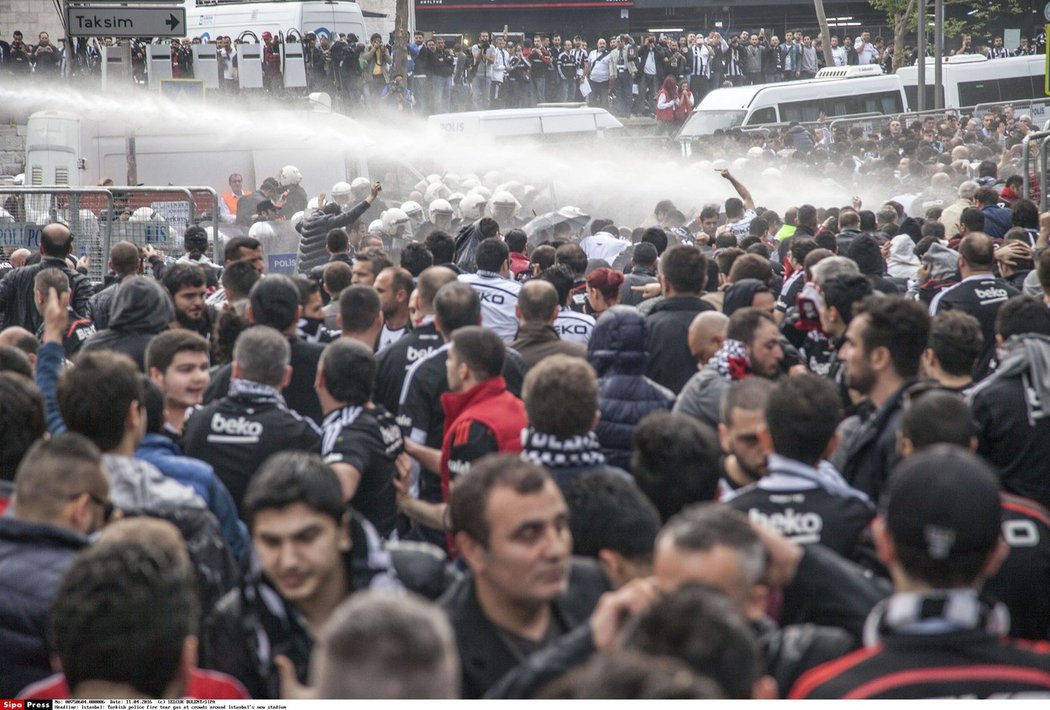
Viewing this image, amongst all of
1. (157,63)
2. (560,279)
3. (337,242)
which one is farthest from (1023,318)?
(157,63)

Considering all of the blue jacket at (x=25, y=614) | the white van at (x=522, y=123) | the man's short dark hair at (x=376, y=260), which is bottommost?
the blue jacket at (x=25, y=614)

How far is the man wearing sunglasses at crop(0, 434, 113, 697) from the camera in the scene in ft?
10.8

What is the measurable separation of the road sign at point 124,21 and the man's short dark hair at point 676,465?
941 cm

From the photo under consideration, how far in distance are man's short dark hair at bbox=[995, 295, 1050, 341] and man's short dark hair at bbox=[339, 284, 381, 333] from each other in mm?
2902

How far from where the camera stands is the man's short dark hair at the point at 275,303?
6305 mm

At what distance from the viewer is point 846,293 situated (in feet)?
21.4

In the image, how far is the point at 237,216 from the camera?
16.1m

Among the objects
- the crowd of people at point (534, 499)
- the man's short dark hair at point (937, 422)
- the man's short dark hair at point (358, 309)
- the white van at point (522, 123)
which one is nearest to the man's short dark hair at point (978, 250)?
the crowd of people at point (534, 499)

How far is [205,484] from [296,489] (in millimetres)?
885

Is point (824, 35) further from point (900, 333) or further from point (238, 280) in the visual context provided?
point (900, 333)

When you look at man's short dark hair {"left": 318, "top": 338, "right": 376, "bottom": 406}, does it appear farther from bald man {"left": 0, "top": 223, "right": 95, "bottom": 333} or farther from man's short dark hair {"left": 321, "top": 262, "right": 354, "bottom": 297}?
bald man {"left": 0, "top": 223, "right": 95, "bottom": 333}

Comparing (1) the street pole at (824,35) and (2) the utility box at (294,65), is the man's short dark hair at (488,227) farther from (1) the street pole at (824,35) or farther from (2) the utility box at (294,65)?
(1) the street pole at (824,35)

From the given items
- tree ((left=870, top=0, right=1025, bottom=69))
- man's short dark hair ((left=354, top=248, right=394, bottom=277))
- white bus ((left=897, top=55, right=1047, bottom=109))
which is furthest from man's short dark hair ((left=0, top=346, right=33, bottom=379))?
tree ((left=870, top=0, right=1025, bottom=69))

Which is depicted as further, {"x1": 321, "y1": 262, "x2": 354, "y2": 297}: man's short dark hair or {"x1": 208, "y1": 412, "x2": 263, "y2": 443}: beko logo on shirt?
{"x1": 321, "y1": 262, "x2": 354, "y2": 297}: man's short dark hair
